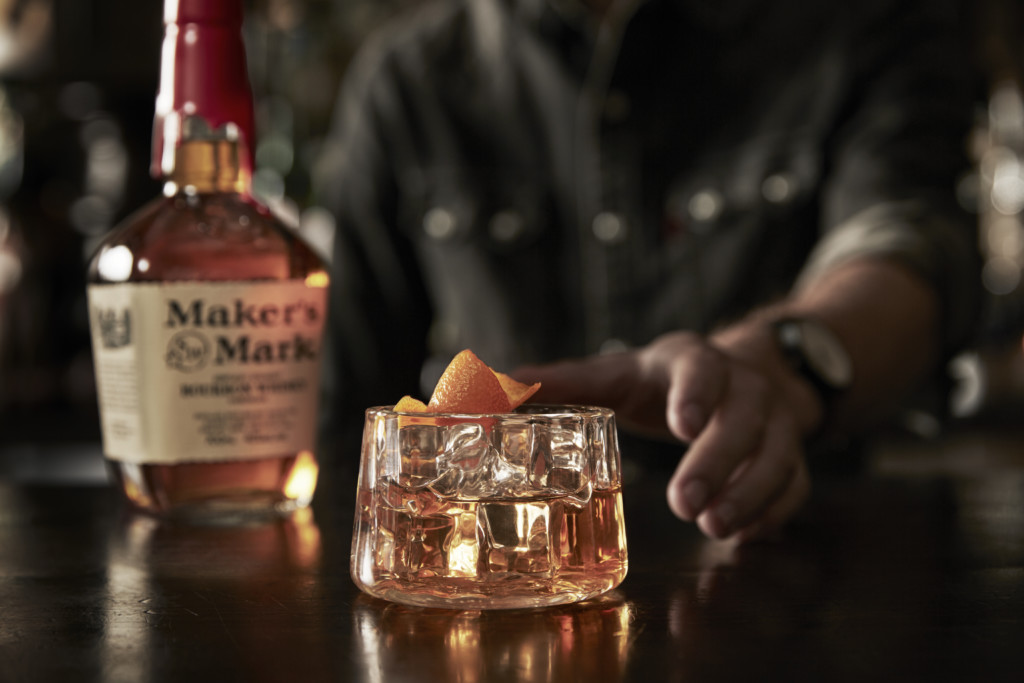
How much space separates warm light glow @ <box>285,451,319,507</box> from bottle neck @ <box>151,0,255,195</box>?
193 mm

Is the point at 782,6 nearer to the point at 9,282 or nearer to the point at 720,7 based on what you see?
the point at 720,7

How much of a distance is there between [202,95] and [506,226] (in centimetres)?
90

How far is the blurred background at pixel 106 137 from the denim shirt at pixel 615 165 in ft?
2.47

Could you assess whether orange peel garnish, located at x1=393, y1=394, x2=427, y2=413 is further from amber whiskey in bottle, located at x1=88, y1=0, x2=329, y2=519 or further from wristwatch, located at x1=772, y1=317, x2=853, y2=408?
wristwatch, located at x1=772, y1=317, x2=853, y2=408

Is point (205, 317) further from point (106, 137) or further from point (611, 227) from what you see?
point (106, 137)

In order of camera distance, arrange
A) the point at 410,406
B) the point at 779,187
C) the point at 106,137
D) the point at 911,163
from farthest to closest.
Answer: the point at 106,137 → the point at 779,187 → the point at 911,163 → the point at 410,406

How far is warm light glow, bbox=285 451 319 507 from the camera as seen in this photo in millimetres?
730

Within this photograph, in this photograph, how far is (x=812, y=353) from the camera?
845mm

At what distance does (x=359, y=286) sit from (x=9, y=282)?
113 cm

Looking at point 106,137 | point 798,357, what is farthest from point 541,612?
point 106,137

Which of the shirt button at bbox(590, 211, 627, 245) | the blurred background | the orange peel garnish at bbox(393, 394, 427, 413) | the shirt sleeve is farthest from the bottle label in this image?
the blurred background

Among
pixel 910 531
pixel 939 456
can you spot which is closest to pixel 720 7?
pixel 910 531

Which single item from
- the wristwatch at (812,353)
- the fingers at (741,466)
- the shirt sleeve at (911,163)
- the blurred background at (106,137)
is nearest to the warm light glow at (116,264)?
the fingers at (741,466)

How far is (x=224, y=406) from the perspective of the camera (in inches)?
27.1
